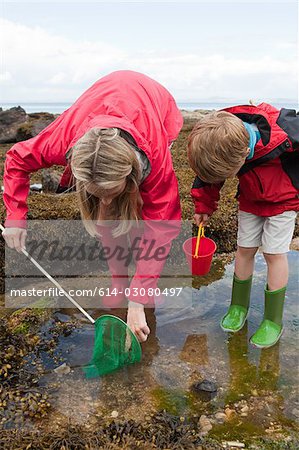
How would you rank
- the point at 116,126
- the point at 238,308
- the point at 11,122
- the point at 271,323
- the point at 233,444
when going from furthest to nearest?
the point at 11,122 < the point at 238,308 < the point at 271,323 < the point at 116,126 < the point at 233,444

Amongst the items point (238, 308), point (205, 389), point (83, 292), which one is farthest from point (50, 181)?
point (205, 389)

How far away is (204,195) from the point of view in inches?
145

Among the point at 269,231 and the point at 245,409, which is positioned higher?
the point at 269,231

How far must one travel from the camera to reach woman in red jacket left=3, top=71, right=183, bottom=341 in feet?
9.12

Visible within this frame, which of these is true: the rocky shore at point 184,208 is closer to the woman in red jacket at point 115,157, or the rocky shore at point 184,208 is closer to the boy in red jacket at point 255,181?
the woman in red jacket at point 115,157

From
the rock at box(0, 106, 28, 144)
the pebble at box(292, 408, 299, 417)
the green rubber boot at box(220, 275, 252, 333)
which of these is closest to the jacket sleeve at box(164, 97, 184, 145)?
the green rubber boot at box(220, 275, 252, 333)

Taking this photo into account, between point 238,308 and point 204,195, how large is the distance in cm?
100

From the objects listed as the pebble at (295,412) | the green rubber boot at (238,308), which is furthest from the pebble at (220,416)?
the green rubber boot at (238,308)

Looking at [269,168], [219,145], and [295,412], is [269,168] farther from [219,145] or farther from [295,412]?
[295,412]

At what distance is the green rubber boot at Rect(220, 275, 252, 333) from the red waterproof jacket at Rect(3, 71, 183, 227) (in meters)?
0.95

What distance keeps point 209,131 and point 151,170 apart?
0.45m

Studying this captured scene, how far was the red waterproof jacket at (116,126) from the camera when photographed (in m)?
3.15

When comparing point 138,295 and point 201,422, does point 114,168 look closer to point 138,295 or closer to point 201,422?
point 138,295

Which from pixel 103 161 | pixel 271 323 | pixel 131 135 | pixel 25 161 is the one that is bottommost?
pixel 271 323
